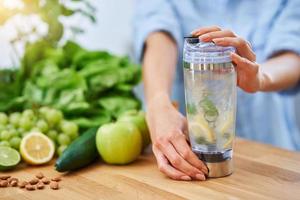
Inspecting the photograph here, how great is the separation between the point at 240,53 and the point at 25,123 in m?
0.55

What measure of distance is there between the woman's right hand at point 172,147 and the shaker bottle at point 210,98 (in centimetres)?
2

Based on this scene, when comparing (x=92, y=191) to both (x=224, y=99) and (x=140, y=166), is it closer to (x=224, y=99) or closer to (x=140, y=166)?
(x=140, y=166)

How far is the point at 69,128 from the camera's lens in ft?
4.14

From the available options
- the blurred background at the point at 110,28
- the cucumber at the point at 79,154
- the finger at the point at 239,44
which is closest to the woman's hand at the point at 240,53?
the finger at the point at 239,44

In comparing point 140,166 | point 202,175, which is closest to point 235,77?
point 202,175

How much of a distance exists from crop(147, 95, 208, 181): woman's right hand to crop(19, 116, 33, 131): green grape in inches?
11.5

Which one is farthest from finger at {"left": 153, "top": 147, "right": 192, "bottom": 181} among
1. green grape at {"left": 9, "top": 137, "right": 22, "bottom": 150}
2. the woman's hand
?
green grape at {"left": 9, "top": 137, "right": 22, "bottom": 150}

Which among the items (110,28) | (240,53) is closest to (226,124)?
(240,53)

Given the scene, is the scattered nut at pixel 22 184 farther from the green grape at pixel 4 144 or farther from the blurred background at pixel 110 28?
the blurred background at pixel 110 28

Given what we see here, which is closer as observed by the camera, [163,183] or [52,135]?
[163,183]

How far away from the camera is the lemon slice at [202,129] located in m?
0.99

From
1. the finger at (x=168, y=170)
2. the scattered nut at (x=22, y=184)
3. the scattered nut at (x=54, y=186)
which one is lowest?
the scattered nut at (x=54, y=186)

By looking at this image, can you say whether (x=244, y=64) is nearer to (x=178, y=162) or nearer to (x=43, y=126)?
(x=178, y=162)

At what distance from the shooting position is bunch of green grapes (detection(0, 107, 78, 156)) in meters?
1.23
